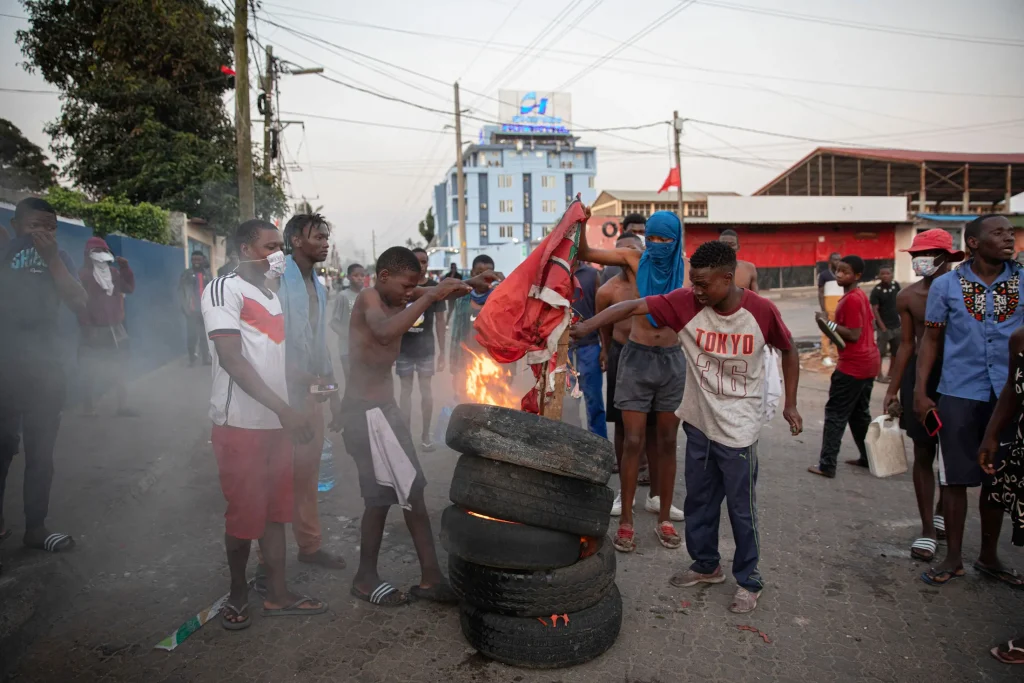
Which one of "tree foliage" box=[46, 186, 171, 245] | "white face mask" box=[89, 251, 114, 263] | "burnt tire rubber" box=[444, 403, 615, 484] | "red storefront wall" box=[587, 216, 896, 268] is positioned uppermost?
"red storefront wall" box=[587, 216, 896, 268]

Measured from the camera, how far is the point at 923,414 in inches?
161

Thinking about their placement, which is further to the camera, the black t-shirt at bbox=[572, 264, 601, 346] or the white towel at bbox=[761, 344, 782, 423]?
the black t-shirt at bbox=[572, 264, 601, 346]

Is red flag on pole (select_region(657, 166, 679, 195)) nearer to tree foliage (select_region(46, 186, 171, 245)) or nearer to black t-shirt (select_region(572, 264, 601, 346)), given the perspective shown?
tree foliage (select_region(46, 186, 171, 245))

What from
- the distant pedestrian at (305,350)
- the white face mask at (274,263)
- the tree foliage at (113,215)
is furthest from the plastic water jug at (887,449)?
the tree foliage at (113,215)

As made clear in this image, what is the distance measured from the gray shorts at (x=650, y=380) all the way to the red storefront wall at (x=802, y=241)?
28.4 meters

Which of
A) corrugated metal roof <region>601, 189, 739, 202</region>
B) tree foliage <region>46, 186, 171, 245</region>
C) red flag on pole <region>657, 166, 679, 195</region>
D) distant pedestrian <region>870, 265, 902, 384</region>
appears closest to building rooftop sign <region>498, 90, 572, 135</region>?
corrugated metal roof <region>601, 189, 739, 202</region>

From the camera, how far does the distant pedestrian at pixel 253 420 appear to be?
10.8 feet

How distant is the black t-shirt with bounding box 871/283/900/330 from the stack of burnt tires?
846cm

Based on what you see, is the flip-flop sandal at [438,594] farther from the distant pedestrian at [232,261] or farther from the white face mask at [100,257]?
the white face mask at [100,257]

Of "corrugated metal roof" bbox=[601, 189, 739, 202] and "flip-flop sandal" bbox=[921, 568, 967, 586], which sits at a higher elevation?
"corrugated metal roof" bbox=[601, 189, 739, 202]

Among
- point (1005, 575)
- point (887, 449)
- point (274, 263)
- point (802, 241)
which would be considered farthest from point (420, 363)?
point (802, 241)

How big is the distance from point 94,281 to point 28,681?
560 centimetres

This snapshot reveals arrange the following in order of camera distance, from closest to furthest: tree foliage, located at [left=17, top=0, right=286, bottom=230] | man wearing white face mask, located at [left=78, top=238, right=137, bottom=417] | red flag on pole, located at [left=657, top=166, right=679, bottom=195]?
man wearing white face mask, located at [left=78, top=238, right=137, bottom=417], tree foliage, located at [left=17, top=0, right=286, bottom=230], red flag on pole, located at [left=657, top=166, right=679, bottom=195]

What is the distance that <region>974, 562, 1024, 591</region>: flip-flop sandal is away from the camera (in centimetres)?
377
